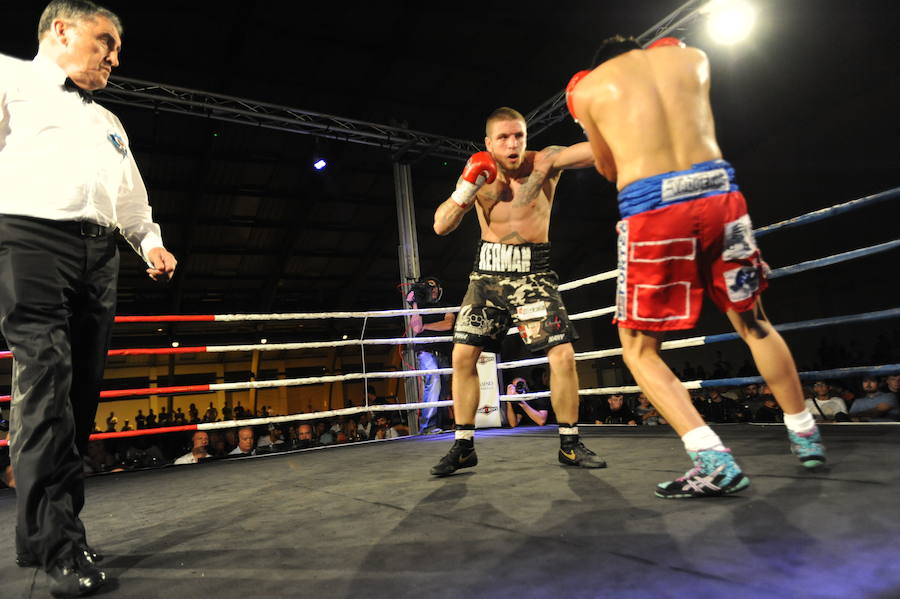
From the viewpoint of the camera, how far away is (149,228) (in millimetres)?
1630

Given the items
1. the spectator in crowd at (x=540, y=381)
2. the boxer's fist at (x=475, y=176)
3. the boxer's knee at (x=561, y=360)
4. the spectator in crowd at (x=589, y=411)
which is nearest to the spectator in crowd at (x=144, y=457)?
the spectator in crowd at (x=540, y=381)

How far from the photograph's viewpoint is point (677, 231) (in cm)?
146

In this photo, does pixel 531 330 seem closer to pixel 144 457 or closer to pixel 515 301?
pixel 515 301

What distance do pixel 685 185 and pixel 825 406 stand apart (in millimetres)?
4910

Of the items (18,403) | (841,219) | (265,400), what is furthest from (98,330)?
(265,400)

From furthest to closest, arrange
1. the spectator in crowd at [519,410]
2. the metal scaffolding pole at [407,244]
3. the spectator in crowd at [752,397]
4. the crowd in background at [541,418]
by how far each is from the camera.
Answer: the metal scaffolding pole at [407,244]
the spectator in crowd at [752,397]
the spectator in crowd at [519,410]
the crowd in background at [541,418]

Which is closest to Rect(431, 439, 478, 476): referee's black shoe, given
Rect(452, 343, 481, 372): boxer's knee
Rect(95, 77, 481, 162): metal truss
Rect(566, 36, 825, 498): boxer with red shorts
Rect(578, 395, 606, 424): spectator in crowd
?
Rect(452, 343, 481, 372): boxer's knee

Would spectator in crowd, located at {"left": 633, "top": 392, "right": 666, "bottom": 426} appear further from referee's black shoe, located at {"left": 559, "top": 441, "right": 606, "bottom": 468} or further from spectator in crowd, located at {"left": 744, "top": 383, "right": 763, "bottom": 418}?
referee's black shoe, located at {"left": 559, "top": 441, "right": 606, "bottom": 468}

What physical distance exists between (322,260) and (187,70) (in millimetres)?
5811

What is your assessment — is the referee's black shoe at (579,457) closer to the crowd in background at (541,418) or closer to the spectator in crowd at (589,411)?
the crowd in background at (541,418)

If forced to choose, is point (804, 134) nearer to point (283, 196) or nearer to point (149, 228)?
point (283, 196)

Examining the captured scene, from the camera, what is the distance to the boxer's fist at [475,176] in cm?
209

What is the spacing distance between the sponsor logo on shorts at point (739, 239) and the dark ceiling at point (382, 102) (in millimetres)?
6103

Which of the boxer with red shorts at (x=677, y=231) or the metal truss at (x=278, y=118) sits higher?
the metal truss at (x=278, y=118)
